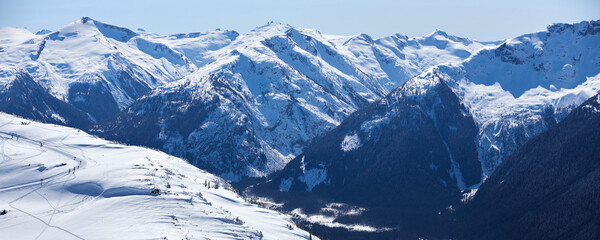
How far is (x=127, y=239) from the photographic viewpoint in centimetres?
19050

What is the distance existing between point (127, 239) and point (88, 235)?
1649cm

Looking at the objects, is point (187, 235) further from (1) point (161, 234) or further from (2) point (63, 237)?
(2) point (63, 237)

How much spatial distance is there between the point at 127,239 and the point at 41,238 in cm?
3155

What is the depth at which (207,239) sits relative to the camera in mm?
199500

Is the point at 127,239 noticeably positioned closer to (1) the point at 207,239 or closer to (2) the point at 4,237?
A: (1) the point at 207,239

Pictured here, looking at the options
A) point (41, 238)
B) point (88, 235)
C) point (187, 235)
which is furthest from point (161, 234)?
point (41, 238)

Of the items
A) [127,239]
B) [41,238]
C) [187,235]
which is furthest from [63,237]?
[187,235]

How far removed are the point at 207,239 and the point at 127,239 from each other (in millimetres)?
25515

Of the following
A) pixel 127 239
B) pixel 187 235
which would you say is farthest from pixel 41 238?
pixel 187 235

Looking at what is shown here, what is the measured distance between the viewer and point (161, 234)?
194000 mm

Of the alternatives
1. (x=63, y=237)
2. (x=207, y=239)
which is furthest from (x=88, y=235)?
(x=207, y=239)

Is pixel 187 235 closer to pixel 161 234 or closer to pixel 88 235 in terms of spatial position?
pixel 161 234

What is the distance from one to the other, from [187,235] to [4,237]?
60.0 meters

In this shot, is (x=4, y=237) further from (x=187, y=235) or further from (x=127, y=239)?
(x=187, y=235)
